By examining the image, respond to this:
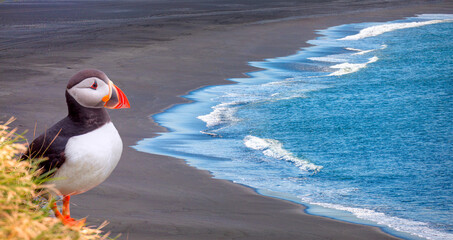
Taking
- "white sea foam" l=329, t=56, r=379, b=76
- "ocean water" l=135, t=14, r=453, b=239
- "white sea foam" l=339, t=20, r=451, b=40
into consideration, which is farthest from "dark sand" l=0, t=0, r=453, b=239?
"white sea foam" l=329, t=56, r=379, b=76

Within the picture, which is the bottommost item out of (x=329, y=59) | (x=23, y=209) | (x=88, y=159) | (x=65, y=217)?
(x=329, y=59)

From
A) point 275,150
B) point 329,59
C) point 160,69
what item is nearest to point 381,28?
point 329,59

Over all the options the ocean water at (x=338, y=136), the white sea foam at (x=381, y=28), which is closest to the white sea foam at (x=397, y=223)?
the ocean water at (x=338, y=136)

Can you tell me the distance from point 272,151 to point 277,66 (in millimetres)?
7174

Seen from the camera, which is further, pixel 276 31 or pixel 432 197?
pixel 276 31

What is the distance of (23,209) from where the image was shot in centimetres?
357

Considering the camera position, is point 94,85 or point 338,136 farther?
point 338,136

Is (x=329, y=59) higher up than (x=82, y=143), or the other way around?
(x=82, y=143)

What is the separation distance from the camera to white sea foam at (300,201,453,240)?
6.02 metres

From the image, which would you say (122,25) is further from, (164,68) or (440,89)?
(440,89)

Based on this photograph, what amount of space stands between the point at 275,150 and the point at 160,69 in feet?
20.4

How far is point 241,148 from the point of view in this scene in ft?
29.5

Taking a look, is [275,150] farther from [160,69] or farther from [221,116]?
[160,69]

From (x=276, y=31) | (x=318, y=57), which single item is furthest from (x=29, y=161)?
(x=276, y=31)
